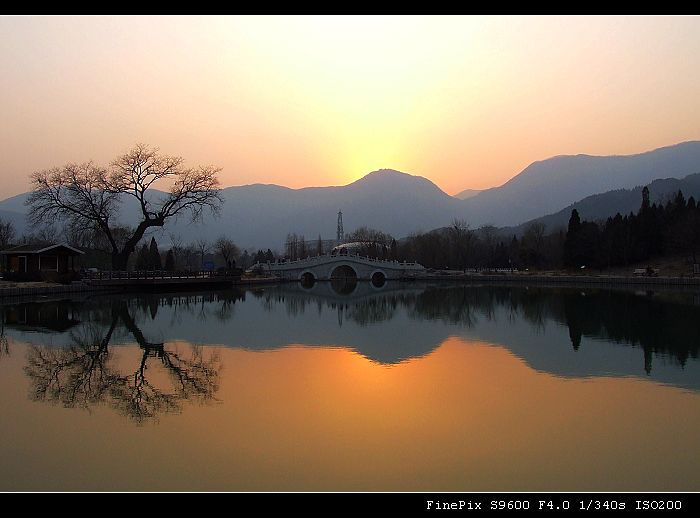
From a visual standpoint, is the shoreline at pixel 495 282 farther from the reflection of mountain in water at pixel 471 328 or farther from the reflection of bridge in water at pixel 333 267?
the reflection of mountain in water at pixel 471 328

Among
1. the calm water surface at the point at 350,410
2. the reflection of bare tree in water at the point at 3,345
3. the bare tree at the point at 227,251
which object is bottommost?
the calm water surface at the point at 350,410

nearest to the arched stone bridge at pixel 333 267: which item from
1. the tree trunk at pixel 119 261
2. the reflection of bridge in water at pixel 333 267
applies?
the reflection of bridge in water at pixel 333 267

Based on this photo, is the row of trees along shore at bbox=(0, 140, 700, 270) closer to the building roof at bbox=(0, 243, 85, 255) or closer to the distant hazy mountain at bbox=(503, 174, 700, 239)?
the building roof at bbox=(0, 243, 85, 255)

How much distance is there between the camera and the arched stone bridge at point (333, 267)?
2510 inches

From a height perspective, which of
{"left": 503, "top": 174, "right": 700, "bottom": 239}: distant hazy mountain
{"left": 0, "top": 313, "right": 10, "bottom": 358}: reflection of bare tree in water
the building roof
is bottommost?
{"left": 0, "top": 313, "right": 10, "bottom": 358}: reflection of bare tree in water

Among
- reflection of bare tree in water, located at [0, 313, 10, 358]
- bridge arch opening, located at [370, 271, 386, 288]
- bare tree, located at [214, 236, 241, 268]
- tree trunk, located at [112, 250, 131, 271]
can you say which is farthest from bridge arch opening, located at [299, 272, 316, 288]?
reflection of bare tree in water, located at [0, 313, 10, 358]

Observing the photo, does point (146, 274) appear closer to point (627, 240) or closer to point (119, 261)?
point (119, 261)

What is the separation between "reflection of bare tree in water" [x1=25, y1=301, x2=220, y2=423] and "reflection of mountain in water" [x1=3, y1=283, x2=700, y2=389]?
6.01ft

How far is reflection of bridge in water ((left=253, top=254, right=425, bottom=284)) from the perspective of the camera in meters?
63.8

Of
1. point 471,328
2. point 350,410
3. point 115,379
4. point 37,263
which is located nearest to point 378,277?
point 37,263

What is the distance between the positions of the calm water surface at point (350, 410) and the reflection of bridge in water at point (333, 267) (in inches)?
1840

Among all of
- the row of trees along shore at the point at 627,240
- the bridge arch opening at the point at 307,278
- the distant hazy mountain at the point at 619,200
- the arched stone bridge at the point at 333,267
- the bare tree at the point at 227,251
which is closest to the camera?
the row of trees along shore at the point at 627,240

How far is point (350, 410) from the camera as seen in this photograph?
Answer: 327 inches

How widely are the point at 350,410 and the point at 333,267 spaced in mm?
57411
